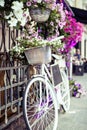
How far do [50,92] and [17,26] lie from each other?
0.96 metres

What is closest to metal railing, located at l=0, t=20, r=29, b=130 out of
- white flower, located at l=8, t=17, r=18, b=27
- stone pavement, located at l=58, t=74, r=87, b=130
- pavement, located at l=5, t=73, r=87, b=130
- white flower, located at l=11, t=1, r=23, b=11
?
pavement, located at l=5, t=73, r=87, b=130

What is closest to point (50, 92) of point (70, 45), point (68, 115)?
point (68, 115)

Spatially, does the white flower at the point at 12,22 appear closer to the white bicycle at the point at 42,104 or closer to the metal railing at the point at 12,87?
the metal railing at the point at 12,87

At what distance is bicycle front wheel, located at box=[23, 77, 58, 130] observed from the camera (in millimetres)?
4203

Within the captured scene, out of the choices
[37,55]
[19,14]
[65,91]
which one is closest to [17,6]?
[19,14]

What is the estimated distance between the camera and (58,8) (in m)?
5.77

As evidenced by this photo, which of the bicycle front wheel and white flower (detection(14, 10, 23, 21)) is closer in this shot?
white flower (detection(14, 10, 23, 21))

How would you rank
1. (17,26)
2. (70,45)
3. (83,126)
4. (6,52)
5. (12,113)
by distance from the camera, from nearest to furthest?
(17,26)
(12,113)
(6,52)
(83,126)
(70,45)

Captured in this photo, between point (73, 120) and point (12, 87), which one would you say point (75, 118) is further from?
point (12, 87)

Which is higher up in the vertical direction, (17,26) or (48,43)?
(17,26)

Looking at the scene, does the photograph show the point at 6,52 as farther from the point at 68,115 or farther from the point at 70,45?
the point at 70,45

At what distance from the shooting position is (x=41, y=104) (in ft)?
14.2

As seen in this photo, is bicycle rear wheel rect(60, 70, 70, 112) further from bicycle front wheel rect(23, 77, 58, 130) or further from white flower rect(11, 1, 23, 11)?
white flower rect(11, 1, 23, 11)

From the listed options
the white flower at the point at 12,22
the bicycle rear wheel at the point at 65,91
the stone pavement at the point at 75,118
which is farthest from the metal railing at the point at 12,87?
the bicycle rear wheel at the point at 65,91
